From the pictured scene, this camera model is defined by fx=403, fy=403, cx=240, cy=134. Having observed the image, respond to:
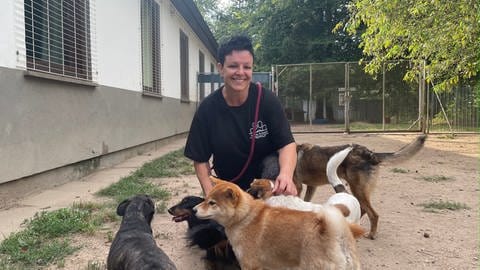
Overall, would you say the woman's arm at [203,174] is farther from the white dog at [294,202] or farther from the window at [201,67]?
the window at [201,67]

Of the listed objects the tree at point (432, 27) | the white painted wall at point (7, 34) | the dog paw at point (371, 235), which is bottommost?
the dog paw at point (371, 235)

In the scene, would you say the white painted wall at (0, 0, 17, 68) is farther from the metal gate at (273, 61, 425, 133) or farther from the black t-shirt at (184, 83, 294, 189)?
the metal gate at (273, 61, 425, 133)

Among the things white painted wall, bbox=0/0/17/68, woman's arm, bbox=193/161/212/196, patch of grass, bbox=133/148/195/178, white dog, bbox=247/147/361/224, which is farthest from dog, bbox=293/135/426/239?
white painted wall, bbox=0/0/17/68

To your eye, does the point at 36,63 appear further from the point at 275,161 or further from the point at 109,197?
the point at 275,161

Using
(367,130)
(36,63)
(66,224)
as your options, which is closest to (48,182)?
(36,63)

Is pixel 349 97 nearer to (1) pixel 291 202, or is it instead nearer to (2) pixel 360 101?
(2) pixel 360 101

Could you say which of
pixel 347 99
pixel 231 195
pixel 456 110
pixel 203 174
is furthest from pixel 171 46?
pixel 456 110

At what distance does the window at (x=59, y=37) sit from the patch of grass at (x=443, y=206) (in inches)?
212

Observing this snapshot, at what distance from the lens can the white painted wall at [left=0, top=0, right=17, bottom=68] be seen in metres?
4.67

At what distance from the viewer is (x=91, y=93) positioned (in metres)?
7.04

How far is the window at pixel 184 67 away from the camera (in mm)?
15617

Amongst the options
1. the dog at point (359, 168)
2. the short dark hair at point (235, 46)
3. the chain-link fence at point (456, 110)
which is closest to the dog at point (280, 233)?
the short dark hair at point (235, 46)

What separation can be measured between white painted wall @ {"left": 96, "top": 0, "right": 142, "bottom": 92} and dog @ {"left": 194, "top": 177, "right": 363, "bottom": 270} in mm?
5407

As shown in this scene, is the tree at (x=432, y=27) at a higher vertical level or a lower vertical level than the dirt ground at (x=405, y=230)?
higher
